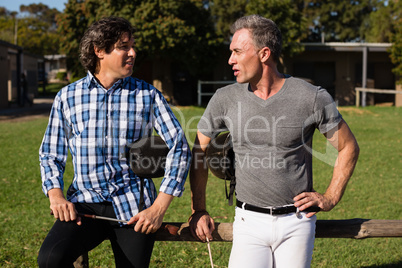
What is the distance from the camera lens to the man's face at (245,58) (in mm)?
2637

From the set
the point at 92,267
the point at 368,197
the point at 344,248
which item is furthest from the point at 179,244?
the point at 368,197

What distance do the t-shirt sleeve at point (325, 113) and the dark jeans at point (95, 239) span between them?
116cm

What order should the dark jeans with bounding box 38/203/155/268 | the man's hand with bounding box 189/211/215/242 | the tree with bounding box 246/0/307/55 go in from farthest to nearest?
the tree with bounding box 246/0/307/55, the man's hand with bounding box 189/211/215/242, the dark jeans with bounding box 38/203/155/268

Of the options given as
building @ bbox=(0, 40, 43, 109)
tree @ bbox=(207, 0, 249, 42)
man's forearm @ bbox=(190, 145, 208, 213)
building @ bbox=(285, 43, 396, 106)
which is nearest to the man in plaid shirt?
man's forearm @ bbox=(190, 145, 208, 213)

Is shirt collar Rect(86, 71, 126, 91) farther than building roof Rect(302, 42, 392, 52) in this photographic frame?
No

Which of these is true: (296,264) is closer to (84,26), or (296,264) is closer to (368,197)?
(368,197)

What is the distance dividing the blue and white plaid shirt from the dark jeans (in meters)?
0.07

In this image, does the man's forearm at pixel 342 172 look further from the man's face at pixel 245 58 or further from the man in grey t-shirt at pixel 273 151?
the man's face at pixel 245 58

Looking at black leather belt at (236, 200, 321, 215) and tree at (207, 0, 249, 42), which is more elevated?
tree at (207, 0, 249, 42)

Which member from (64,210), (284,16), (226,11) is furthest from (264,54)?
(226,11)

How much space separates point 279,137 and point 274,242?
58 centimetres

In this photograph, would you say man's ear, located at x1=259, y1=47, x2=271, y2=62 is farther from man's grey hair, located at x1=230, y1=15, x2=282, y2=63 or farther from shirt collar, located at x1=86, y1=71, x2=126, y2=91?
shirt collar, located at x1=86, y1=71, x2=126, y2=91

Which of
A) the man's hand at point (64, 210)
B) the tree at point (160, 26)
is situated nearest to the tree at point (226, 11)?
the tree at point (160, 26)

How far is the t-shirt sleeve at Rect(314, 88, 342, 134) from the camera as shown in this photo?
103 inches
